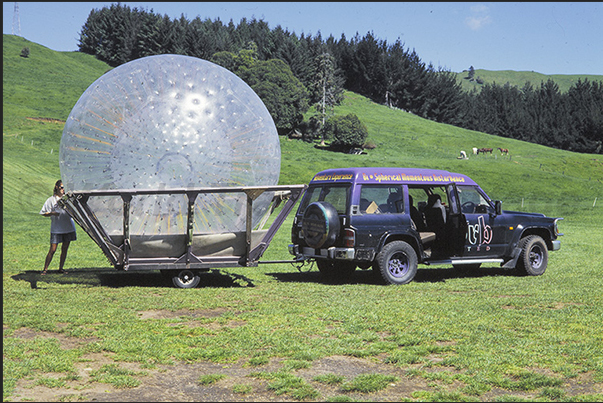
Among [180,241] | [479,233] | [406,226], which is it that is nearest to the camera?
[180,241]

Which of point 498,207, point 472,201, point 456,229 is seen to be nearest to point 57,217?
point 456,229

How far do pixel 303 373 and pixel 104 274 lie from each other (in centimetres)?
760

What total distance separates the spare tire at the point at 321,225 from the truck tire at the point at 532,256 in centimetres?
465

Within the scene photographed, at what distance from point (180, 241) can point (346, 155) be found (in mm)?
61423

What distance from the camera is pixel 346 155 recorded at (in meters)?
A: 70.8

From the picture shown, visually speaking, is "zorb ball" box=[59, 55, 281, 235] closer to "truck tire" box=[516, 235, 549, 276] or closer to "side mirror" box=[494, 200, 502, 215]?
"side mirror" box=[494, 200, 502, 215]

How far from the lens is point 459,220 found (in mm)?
11805

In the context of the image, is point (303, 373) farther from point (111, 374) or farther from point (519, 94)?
point (519, 94)

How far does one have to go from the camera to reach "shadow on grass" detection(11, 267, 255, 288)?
1094 cm

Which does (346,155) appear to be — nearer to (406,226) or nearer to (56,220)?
(406,226)

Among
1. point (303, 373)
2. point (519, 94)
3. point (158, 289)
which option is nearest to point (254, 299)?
point (158, 289)

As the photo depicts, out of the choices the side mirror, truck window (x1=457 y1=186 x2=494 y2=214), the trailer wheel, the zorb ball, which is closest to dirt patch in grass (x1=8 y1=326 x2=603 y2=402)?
the zorb ball

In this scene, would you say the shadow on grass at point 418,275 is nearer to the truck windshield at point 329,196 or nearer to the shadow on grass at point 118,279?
the shadow on grass at point 118,279

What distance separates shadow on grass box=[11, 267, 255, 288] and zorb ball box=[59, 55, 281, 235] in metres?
1.44
